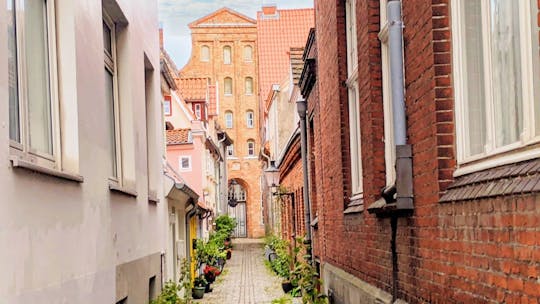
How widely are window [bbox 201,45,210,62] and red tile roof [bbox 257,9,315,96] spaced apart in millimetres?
10143

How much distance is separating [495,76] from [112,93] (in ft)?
17.3

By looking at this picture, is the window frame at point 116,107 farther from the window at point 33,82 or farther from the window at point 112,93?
the window at point 33,82

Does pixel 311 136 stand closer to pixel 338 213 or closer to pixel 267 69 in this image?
pixel 338 213

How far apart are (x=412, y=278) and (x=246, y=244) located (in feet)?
148

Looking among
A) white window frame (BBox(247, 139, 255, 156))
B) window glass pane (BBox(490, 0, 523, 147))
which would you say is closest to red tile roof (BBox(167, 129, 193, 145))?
window glass pane (BBox(490, 0, 523, 147))

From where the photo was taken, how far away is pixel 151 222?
10875mm

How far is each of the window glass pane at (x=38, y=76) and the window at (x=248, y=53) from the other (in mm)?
60251

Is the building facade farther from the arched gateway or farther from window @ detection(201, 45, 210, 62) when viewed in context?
the arched gateway

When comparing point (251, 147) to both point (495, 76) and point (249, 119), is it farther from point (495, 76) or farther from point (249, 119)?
point (495, 76)

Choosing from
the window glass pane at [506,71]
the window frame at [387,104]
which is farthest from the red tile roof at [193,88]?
the window glass pane at [506,71]

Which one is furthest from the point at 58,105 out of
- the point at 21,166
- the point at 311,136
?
the point at 311,136

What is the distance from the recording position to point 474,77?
15.1 ft

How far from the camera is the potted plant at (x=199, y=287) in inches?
870

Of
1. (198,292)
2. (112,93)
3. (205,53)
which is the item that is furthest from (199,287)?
(205,53)
